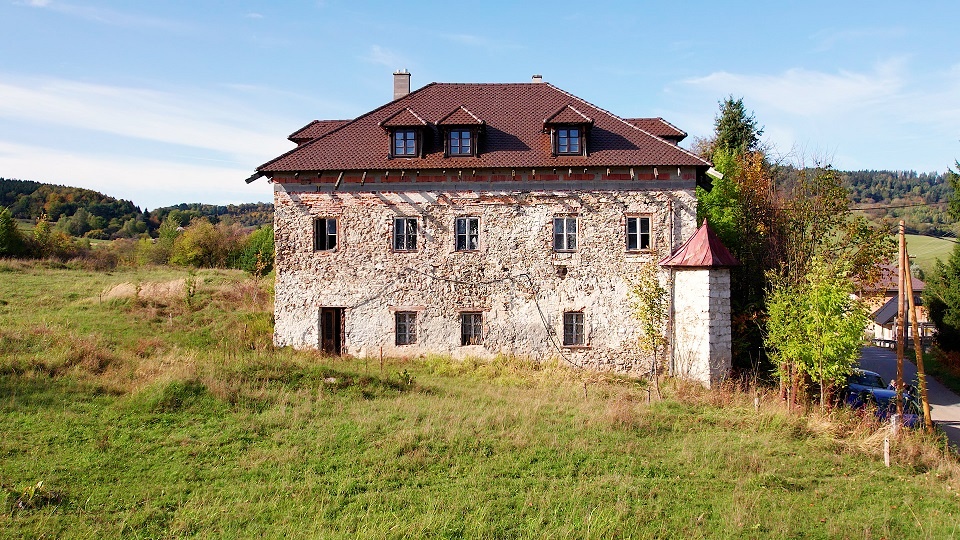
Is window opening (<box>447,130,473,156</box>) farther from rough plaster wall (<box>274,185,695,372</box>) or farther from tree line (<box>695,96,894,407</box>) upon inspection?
tree line (<box>695,96,894,407</box>)

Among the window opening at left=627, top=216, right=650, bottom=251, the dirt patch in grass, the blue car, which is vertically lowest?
the blue car

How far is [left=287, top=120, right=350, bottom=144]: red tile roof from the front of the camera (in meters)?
22.2

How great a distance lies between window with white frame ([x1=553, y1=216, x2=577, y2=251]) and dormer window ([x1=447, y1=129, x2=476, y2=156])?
402 centimetres

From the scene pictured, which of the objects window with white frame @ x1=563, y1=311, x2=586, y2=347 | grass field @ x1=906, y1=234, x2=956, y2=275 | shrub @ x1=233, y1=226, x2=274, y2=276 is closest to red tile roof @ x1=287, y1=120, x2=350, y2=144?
window with white frame @ x1=563, y1=311, x2=586, y2=347

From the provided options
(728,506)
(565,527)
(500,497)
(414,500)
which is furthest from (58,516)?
(728,506)

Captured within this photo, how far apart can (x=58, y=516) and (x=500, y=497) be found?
20.0 ft

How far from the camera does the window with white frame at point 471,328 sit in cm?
1983

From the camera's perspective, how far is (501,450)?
415 inches

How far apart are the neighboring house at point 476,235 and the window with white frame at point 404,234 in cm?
4

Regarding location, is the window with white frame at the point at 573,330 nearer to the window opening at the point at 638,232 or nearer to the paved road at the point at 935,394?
the window opening at the point at 638,232

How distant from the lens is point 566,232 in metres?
19.7

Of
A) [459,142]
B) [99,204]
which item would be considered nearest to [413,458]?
[459,142]

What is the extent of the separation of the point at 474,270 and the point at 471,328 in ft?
6.68

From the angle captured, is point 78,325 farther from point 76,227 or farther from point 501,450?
point 76,227
